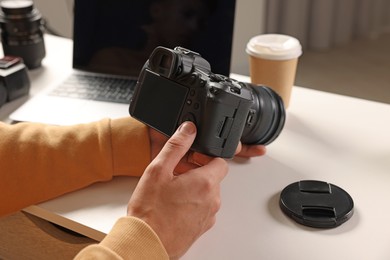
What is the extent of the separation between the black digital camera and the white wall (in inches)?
51.3

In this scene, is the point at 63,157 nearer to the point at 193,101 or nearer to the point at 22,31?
the point at 193,101

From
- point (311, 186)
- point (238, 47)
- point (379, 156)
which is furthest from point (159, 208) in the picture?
point (238, 47)

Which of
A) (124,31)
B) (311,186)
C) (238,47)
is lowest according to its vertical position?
(238,47)

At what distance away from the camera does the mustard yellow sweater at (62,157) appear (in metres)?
0.77

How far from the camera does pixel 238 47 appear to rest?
2.17m

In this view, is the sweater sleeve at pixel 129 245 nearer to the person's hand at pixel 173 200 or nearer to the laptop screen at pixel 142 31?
the person's hand at pixel 173 200

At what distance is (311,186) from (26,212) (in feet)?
1.37

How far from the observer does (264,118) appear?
0.81m

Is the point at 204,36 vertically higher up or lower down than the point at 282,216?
higher up

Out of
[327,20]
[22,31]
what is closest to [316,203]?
[22,31]

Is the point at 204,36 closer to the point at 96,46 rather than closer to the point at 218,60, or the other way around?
the point at 218,60

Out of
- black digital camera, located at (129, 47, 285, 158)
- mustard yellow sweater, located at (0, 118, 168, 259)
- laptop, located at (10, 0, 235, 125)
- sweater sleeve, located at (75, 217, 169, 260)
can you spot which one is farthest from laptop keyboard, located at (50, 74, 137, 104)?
sweater sleeve, located at (75, 217, 169, 260)

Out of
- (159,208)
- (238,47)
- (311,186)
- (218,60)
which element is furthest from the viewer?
(238,47)

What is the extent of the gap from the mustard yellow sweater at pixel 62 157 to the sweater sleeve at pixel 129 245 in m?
0.18
